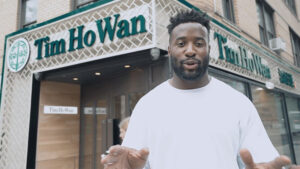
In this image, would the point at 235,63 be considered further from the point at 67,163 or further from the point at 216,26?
the point at 67,163

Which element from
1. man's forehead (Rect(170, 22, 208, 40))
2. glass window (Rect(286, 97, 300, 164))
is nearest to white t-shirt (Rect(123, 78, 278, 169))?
man's forehead (Rect(170, 22, 208, 40))

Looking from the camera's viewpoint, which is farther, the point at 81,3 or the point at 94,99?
the point at 94,99

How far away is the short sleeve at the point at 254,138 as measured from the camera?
118cm

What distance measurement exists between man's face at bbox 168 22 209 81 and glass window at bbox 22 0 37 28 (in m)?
8.13

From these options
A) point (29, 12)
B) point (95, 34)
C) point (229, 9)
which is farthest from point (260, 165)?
point (29, 12)

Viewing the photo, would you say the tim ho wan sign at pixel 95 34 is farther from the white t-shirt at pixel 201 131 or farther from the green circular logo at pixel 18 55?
the white t-shirt at pixel 201 131

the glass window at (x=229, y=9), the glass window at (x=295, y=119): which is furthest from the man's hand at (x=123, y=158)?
the glass window at (x=295, y=119)

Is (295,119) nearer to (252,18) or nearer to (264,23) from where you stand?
(264,23)

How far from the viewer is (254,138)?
1.23 m

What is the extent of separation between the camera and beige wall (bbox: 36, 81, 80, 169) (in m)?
6.35

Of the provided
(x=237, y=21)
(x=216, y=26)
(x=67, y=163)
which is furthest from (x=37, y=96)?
(x=237, y=21)

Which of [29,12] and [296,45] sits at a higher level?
[296,45]

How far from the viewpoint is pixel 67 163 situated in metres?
6.82

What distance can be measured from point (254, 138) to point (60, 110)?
6151 mm
